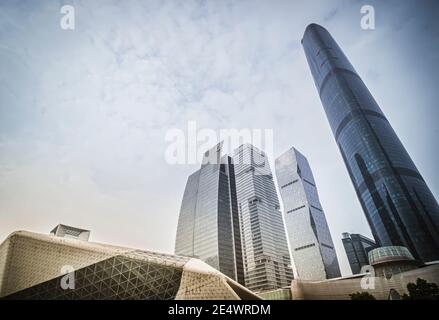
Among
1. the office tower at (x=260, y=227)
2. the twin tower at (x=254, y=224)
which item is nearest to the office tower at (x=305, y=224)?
the twin tower at (x=254, y=224)

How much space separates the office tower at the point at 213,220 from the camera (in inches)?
4525

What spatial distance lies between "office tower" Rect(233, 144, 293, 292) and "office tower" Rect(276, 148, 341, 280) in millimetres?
6631

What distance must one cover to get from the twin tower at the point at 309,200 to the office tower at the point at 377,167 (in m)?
0.33

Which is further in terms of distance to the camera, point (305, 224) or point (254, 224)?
point (254, 224)

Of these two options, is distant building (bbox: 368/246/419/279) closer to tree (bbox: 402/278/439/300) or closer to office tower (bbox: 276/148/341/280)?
tree (bbox: 402/278/439/300)

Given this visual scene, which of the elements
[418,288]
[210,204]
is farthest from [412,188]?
[210,204]

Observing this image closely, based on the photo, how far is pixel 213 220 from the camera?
123m

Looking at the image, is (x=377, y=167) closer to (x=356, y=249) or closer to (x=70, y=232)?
(x=356, y=249)

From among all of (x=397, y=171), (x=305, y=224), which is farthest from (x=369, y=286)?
(x=305, y=224)

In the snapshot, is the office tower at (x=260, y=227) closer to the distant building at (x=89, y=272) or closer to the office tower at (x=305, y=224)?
the office tower at (x=305, y=224)

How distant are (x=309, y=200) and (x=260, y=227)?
37.0 metres
